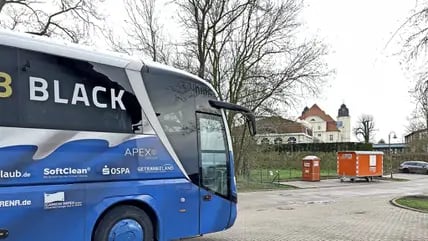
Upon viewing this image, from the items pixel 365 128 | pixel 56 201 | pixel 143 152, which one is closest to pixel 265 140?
pixel 143 152

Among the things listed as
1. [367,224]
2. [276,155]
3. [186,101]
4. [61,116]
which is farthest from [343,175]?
[61,116]

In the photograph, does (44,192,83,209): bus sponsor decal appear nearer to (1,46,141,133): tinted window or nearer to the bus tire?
the bus tire

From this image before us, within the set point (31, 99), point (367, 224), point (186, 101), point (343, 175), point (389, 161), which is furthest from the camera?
point (389, 161)

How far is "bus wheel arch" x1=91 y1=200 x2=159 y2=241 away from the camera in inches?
272

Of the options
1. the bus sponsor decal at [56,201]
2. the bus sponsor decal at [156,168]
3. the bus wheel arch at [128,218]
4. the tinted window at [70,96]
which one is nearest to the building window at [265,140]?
the bus sponsor decal at [156,168]

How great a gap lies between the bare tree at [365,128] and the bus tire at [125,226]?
280 ft

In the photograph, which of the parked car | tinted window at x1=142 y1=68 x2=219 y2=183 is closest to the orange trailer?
the parked car

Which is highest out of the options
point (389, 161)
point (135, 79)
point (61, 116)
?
point (135, 79)

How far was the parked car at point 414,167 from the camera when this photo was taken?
2057 inches

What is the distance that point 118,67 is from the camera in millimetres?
7352

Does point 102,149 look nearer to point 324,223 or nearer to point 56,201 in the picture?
point 56,201

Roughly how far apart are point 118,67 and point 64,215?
2299mm

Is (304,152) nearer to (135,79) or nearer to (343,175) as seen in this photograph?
(343,175)

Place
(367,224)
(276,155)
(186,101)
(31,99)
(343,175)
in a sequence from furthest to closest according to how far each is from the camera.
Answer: (276,155) → (343,175) → (367,224) → (186,101) → (31,99)
